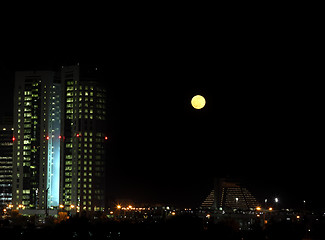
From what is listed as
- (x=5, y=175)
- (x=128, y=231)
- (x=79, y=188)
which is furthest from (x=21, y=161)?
(x=128, y=231)

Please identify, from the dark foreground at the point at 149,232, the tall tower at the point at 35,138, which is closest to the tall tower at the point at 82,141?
the tall tower at the point at 35,138

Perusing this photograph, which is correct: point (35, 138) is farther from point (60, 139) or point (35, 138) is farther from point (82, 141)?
point (82, 141)

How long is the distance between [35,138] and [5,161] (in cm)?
3923

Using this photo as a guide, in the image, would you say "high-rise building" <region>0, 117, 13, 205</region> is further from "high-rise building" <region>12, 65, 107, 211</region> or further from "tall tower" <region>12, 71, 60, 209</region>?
"high-rise building" <region>12, 65, 107, 211</region>

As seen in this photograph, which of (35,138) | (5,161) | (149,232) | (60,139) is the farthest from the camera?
(5,161)

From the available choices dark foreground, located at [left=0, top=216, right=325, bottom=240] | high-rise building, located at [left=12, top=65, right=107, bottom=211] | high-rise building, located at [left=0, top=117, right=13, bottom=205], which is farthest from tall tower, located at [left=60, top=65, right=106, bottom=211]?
dark foreground, located at [left=0, top=216, right=325, bottom=240]

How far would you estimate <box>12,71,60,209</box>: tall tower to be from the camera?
14875 centimetres

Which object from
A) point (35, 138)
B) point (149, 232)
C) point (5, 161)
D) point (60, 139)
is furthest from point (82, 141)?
point (149, 232)

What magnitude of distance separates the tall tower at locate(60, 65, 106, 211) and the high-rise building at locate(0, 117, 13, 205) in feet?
139

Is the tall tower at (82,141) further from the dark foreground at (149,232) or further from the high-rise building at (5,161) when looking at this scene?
the dark foreground at (149,232)

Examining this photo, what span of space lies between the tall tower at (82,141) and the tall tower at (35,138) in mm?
5257

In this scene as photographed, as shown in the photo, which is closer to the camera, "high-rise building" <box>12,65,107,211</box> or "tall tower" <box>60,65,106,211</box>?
"tall tower" <box>60,65,106,211</box>

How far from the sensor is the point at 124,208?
156 metres

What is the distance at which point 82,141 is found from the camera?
476 ft
